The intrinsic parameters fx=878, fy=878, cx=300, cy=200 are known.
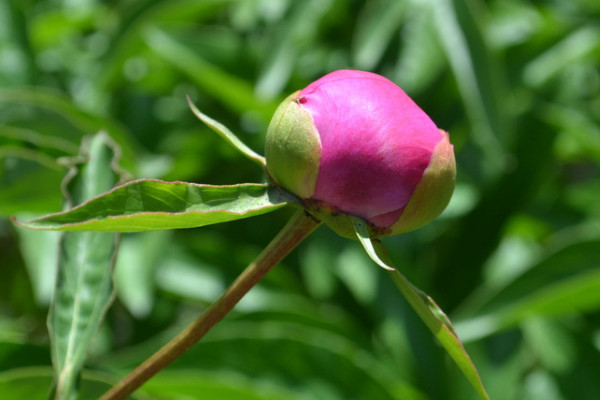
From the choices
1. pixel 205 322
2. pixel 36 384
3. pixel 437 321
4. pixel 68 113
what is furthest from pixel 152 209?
pixel 68 113

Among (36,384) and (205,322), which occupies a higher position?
(205,322)

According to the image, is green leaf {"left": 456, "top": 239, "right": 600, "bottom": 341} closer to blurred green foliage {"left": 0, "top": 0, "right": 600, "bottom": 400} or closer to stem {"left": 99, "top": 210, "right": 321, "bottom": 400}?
blurred green foliage {"left": 0, "top": 0, "right": 600, "bottom": 400}

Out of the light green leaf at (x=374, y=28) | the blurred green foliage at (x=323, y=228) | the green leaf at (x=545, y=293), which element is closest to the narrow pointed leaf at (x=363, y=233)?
the blurred green foliage at (x=323, y=228)

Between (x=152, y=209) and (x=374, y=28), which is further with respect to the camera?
(x=374, y=28)

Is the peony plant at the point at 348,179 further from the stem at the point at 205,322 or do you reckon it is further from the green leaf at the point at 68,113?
the green leaf at the point at 68,113

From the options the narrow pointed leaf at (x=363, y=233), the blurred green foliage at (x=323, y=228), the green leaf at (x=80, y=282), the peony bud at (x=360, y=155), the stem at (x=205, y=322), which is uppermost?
the peony bud at (x=360, y=155)

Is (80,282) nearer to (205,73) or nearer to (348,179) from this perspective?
(348,179)
